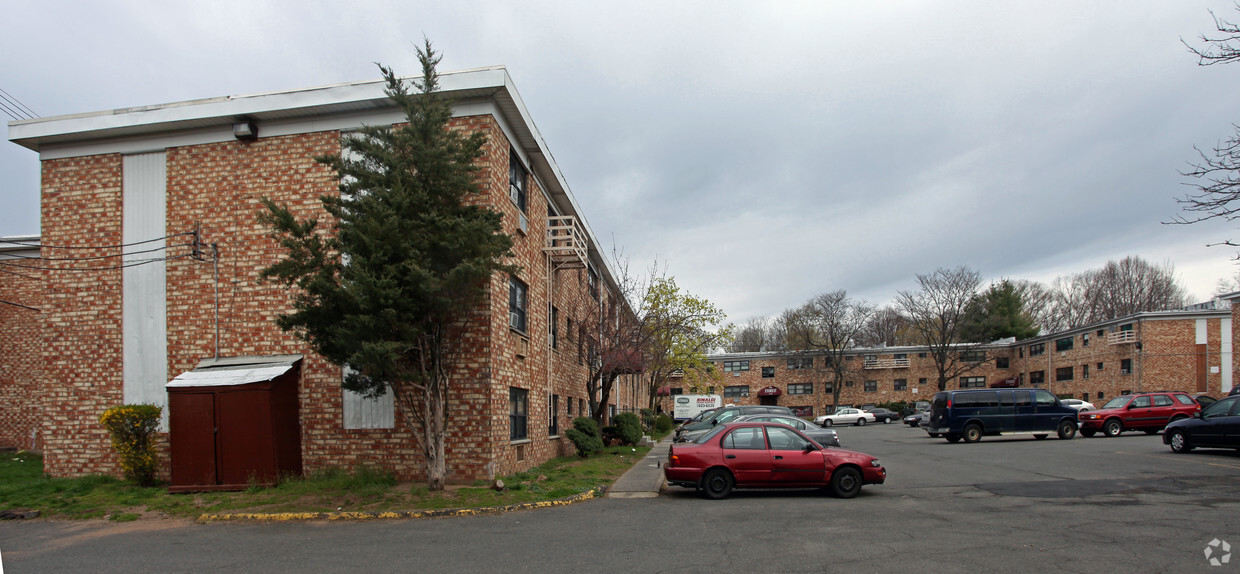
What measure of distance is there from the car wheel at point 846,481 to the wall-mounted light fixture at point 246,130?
13.5 m

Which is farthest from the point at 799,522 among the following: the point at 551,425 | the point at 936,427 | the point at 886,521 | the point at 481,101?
the point at 936,427

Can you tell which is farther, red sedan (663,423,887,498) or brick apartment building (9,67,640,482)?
brick apartment building (9,67,640,482)

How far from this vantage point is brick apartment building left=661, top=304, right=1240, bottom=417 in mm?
43719

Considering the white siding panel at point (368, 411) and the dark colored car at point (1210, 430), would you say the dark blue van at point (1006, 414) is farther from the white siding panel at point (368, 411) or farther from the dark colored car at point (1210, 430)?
the white siding panel at point (368, 411)

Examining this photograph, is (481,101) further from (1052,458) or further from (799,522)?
(1052,458)

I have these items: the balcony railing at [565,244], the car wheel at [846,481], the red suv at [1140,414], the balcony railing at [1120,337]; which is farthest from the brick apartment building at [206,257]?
the balcony railing at [1120,337]

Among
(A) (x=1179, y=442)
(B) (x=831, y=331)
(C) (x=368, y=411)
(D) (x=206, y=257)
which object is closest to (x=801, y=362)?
(B) (x=831, y=331)

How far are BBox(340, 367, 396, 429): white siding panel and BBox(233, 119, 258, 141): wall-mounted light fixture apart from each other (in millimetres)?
5421

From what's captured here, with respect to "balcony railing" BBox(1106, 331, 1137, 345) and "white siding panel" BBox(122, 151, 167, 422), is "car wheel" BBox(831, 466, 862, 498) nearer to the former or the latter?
"white siding panel" BBox(122, 151, 167, 422)

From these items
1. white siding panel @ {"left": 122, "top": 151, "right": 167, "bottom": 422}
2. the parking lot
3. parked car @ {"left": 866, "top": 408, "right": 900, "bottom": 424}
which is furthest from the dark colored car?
parked car @ {"left": 866, "top": 408, "right": 900, "bottom": 424}

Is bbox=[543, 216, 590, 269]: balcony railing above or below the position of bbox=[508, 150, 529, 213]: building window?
below

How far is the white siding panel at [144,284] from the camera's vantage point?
52.9ft

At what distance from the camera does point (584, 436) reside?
2206 centimetres

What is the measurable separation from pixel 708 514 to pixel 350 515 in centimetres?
557
